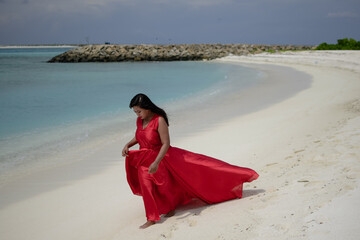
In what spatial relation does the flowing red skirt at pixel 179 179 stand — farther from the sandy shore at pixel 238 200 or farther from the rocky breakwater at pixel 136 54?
the rocky breakwater at pixel 136 54

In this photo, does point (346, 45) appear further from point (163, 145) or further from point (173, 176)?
point (163, 145)

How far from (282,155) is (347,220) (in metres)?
2.78

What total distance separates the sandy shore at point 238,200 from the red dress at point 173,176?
16cm

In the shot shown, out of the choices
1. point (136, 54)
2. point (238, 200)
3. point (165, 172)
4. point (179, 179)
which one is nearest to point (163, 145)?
point (165, 172)

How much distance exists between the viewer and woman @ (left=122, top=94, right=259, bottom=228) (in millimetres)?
3316

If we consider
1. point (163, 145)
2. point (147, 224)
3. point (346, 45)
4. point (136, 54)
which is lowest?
point (147, 224)

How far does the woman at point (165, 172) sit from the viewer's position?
3.32 metres

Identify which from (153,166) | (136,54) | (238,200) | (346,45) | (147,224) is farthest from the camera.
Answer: (136,54)

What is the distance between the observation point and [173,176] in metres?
3.49

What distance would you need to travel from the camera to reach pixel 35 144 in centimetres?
821

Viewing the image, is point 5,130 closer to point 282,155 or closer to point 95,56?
point 282,155

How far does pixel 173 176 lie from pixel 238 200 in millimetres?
788

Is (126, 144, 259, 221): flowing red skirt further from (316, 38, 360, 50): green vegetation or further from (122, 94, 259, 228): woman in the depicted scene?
(316, 38, 360, 50): green vegetation

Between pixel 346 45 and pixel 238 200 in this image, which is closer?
pixel 238 200
